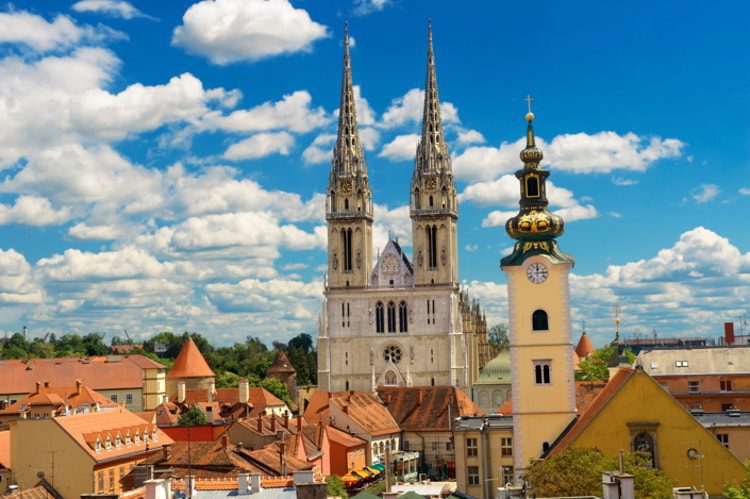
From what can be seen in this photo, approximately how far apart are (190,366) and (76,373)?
12.3 metres

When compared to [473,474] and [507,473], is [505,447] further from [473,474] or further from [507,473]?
[473,474]

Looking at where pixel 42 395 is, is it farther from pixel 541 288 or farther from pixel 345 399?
pixel 541 288

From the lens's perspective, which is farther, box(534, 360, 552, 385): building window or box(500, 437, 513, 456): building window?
box(500, 437, 513, 456): building window

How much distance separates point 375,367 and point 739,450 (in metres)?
78.0

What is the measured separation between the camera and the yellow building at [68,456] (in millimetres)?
59375

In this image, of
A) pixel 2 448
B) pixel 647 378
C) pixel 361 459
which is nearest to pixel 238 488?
pixel 647 378

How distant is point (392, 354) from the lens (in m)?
130

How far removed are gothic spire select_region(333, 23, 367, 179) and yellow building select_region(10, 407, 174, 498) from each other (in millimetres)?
75404

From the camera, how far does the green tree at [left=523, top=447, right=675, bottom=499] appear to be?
128ft

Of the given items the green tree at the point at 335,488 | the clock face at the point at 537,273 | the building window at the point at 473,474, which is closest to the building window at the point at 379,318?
the green tree at the point at 335,488

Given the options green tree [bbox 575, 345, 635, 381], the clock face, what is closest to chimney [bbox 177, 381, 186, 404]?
green tree [bbox 575, 345, 635, 381]

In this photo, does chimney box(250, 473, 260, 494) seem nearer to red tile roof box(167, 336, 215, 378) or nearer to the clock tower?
the clock tower

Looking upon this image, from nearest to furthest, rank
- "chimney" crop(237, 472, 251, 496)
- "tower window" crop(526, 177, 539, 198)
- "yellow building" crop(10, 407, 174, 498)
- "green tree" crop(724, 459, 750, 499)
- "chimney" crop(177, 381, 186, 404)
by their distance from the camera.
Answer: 1. "green tree" crop(724, 459, 750, 499)
2. "chimney" crop(237, 472, 251, 496)
3. "tower window" crop(526, 177, 539, 198)
4. "yellow building" crop(10, 407, 174, 498)
5. "chimney" crop(177, 381, 186, 404)

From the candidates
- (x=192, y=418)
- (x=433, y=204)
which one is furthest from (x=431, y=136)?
(x=192, y=418)
